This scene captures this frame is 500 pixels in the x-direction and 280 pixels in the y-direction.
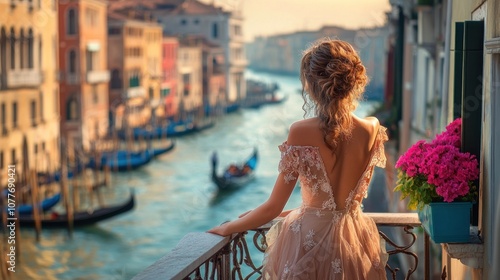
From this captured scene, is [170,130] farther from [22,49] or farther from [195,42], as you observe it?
[22,49]

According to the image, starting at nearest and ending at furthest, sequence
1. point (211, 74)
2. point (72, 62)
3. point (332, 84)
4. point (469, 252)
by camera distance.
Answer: point (332, 84)
point (469, 252)
point (72, 62)
point (211, 74)

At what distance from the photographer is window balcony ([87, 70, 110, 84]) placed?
1831cm

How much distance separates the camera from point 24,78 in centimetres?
1297

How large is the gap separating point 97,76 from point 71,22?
1.88 m

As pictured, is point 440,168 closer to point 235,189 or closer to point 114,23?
point 235,189

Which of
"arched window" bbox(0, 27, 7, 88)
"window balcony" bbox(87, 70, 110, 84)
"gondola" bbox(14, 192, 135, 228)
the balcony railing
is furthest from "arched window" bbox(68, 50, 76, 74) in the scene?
the balcony railing

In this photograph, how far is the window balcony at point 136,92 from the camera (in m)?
22.3

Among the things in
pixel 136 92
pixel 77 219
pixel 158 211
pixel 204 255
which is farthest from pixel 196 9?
pixel 204 255

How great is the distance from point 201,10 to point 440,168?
34.8 metres

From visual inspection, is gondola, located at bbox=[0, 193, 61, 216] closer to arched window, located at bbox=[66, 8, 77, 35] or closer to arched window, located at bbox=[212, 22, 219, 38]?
arched window, located at bbox=[66, 8, 77, 35]

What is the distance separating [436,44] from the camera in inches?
219

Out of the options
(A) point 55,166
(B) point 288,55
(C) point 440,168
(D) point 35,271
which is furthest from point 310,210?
(B) point 288,55

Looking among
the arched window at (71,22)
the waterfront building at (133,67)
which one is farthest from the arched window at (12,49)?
the waterfront building at (133,67)

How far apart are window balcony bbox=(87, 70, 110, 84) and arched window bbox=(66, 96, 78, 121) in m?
0.75
